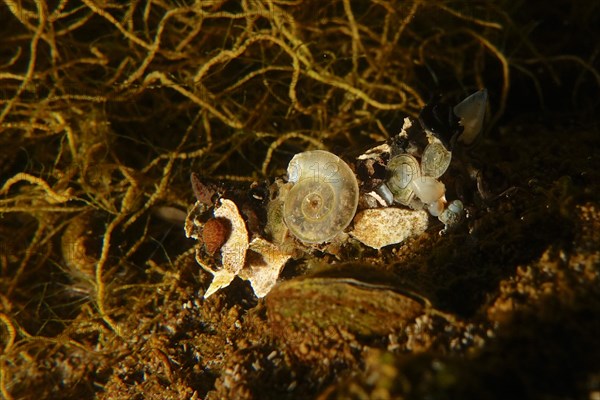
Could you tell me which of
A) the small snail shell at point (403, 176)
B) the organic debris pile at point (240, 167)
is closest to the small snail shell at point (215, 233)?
the organic debris pile at point (240, 167)

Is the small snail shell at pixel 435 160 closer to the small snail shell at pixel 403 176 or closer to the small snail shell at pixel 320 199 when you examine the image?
the small snail shell at pixel 403 176

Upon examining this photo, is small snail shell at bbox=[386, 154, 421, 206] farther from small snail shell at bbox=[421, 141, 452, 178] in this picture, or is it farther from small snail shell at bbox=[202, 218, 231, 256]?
small snail shell at bbox=[202, 218, 231, 256]

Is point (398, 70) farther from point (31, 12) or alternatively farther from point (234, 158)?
point (31, 12)

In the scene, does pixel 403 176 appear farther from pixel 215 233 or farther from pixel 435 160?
pixel 215 233

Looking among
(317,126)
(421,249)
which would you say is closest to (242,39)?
(317,126)

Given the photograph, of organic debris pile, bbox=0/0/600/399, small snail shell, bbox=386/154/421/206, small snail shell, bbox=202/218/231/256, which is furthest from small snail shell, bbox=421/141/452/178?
small snail shell, bbox=202/218/231/256

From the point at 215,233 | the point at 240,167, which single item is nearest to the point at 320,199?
the point at 215,233
